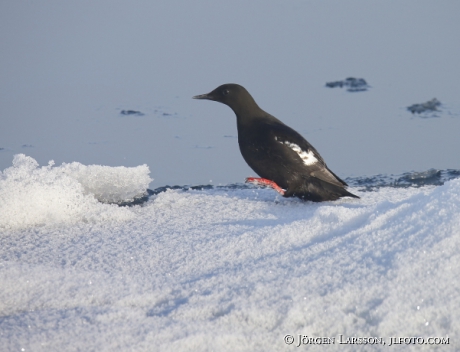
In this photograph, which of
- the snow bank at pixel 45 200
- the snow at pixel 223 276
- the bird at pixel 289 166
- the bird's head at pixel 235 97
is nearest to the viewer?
the snow at pixel 223 276

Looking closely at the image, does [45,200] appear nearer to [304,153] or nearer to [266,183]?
[266,183]

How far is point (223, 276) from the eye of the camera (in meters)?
2.45

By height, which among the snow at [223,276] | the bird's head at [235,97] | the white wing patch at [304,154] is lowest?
the snow at [223,276]

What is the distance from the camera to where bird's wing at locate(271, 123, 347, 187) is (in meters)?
3.85

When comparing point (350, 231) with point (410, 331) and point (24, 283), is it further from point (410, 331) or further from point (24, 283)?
point (24, 283)

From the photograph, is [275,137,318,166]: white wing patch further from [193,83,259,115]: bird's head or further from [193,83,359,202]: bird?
[193,83,259,115]: bird's head

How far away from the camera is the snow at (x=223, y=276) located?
2057 millimetres

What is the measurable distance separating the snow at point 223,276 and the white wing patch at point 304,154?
59cm

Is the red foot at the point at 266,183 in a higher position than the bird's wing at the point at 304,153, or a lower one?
lower

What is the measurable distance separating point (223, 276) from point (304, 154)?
1578 mm

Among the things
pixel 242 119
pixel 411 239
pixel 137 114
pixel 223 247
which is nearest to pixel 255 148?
pixel 242 119

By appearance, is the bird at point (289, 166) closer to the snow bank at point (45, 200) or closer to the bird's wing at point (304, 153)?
the bird's wing at point (304, 153)

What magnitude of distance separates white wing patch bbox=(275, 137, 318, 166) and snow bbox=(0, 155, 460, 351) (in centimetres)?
59

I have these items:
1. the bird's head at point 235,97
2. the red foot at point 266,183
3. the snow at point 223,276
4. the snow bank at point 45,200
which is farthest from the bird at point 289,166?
the snow bank at point 45,200
